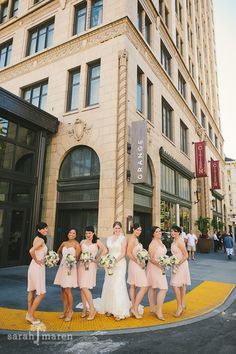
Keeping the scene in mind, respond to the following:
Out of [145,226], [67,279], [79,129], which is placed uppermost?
[79,129]

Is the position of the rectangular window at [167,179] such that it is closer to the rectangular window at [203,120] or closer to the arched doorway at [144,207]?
the arched doorway at [144,207]

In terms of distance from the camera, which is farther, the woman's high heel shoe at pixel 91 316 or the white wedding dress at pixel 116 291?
the white wedding dress at pixel 116 291

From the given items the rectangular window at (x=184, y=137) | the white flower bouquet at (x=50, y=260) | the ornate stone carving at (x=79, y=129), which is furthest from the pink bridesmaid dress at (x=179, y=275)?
the rectangular window at (x=184, y=137)

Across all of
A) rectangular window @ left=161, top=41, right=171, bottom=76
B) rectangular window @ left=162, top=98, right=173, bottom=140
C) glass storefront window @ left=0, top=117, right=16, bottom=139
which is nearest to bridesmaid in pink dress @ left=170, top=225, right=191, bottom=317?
glass storefront window @ left=0, top=117, right=16, bottom=139

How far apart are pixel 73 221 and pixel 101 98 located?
6.51 metres

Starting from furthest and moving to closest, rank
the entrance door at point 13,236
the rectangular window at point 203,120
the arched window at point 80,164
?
the rectangular window at point 203,120
the arched window at point 80,164
the entrance door at point 13,236

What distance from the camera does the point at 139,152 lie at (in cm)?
1222

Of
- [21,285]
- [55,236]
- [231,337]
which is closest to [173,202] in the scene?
[55,236]

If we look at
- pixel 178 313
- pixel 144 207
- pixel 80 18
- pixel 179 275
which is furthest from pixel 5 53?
pixel 178 313

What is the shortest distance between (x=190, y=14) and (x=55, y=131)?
76.6 ft

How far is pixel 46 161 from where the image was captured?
14.6 m

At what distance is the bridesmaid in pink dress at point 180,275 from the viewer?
19.2 ft

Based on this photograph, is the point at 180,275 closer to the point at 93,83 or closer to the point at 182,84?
the point at 93,83

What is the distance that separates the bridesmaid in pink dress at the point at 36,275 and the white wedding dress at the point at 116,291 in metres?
1.43
